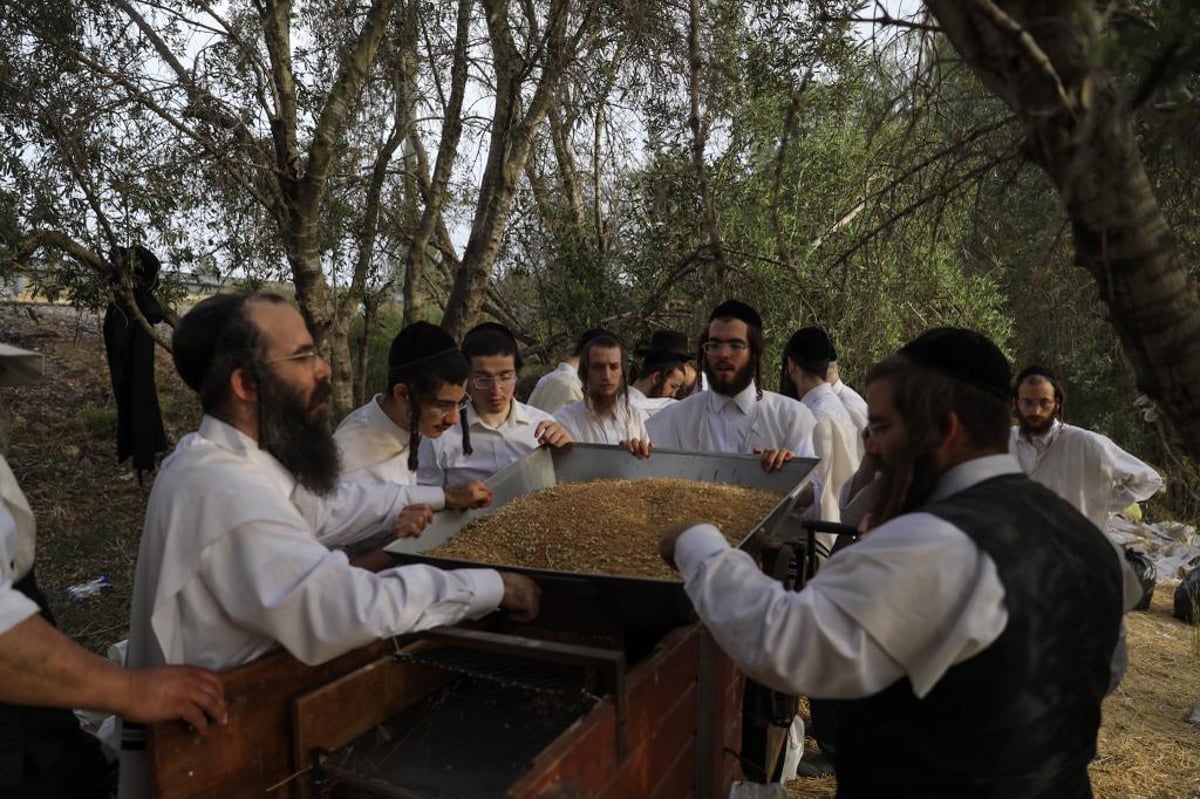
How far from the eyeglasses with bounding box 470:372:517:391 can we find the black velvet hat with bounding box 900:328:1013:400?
9.40 ft

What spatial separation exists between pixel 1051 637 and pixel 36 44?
25.4 feet

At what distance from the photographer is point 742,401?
16.6 feet

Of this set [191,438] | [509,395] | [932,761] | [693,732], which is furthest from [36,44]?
[932,761]

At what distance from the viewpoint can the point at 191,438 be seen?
2.21m

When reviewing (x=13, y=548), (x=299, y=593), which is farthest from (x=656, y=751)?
(x=13, y=548)

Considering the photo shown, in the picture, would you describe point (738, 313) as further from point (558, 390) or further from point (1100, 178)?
point (1100, 178)

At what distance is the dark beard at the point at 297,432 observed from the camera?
230cm

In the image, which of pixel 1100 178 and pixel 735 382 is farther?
pixel 735 382

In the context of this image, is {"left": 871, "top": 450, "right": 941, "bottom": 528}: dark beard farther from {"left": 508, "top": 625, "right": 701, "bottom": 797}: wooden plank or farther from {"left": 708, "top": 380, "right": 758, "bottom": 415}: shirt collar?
{"left": 708, "top": 380, "right": 758, "bottom": 415}: shirt collar

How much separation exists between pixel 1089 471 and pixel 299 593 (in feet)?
17.4

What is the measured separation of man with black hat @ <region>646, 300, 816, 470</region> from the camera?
16.2 ft

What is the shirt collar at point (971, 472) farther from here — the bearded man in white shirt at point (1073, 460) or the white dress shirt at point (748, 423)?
the bearded man in white shirt at point (1073, 460)

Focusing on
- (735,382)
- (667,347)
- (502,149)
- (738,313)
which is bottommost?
(735,382)

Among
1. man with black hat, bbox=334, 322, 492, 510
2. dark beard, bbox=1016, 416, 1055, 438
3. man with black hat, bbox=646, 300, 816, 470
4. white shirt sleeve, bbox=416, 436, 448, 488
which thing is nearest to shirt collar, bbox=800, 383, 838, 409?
man with black hat, bbox=646, 300, 816, 470
